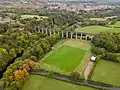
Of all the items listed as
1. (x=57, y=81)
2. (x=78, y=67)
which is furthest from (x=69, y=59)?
(x=57, y=81)

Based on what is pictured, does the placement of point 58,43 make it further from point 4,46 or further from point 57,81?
point 57,81

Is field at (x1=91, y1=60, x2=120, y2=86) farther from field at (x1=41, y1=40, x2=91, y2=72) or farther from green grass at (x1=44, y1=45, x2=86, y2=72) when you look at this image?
green grass at (x1=44, y1=45, x2=86, y2=72)

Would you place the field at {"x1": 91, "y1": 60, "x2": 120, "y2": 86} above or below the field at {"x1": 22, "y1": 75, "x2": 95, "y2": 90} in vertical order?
below

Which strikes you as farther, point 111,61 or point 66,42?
point 66,42

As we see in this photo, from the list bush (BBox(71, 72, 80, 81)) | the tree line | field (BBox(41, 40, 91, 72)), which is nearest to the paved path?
bush (BBox(71, 72, 80, 81))

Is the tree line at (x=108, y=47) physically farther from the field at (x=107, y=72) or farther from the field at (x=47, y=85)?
the field at (x=47, y=85)

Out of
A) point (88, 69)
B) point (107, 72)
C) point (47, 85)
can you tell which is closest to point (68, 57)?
point (88, 69)

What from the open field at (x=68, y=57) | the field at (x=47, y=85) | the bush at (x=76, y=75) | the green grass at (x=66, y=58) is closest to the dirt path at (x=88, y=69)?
the open field at (x=68, y=57)
